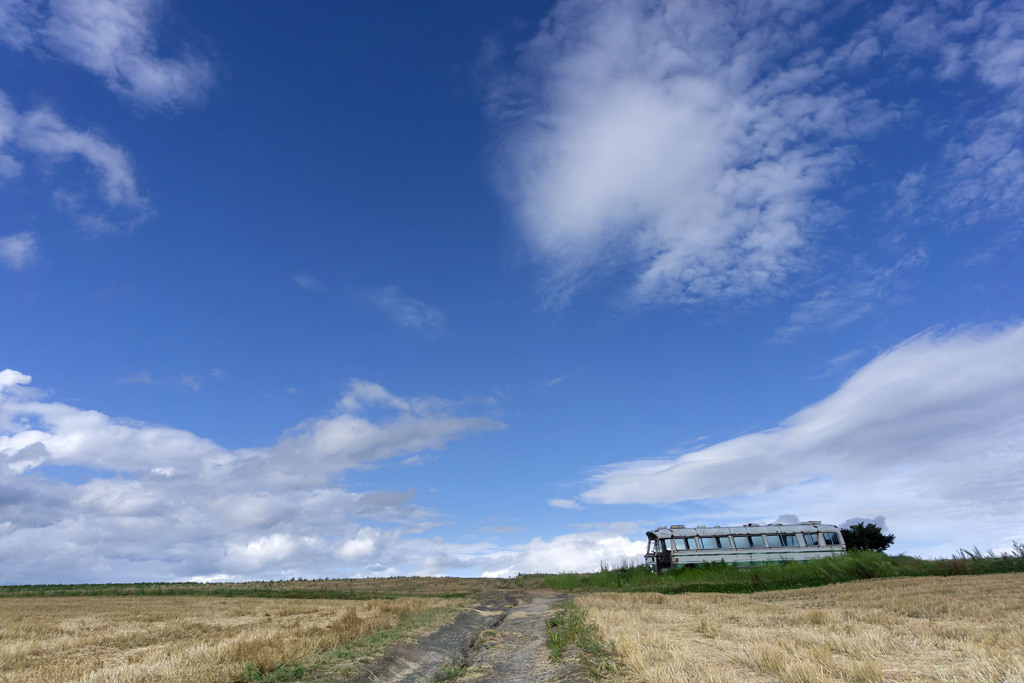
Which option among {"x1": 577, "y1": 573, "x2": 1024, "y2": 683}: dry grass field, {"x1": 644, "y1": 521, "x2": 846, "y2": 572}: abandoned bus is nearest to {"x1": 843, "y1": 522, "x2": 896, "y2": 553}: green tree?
{"x1": 644, "y1": 521, "x2": 846, "y2": 572}: abandoned bus

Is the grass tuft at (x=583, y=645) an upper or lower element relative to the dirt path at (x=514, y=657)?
upper

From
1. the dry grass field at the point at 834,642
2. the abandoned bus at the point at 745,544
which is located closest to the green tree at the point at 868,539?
the abandoned bus at the point at 745,544

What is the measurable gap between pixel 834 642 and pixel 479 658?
375 inches

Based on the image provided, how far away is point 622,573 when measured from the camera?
173 feet

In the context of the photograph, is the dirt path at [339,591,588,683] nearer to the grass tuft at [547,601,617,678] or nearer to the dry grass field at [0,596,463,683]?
the grass tuft at [547,601,617,678]

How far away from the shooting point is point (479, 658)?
52.3ft

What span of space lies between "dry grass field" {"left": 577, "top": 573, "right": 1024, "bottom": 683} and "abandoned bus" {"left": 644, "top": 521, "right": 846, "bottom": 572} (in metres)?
29.8

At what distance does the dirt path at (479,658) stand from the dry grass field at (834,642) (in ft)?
6.24

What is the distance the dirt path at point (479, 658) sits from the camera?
12.5 m

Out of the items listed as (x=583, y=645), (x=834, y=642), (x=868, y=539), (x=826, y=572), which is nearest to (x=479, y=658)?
(x=583, y=645)

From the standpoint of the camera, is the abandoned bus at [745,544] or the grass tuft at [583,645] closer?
the grass tuft at [583,645]

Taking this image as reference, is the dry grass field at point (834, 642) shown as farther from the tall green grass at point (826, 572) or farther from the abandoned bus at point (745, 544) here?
the abandoned bus at point (745, 544)

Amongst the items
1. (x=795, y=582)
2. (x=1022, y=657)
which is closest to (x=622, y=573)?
(x=795, y=582)

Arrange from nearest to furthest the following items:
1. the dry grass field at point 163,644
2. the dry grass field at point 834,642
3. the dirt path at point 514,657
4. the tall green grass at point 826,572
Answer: the dry grass field at point 834,642 → the dry grass field at point 163,644 → the dirt path at point 514,657 → the tall green grass at point 826,572
